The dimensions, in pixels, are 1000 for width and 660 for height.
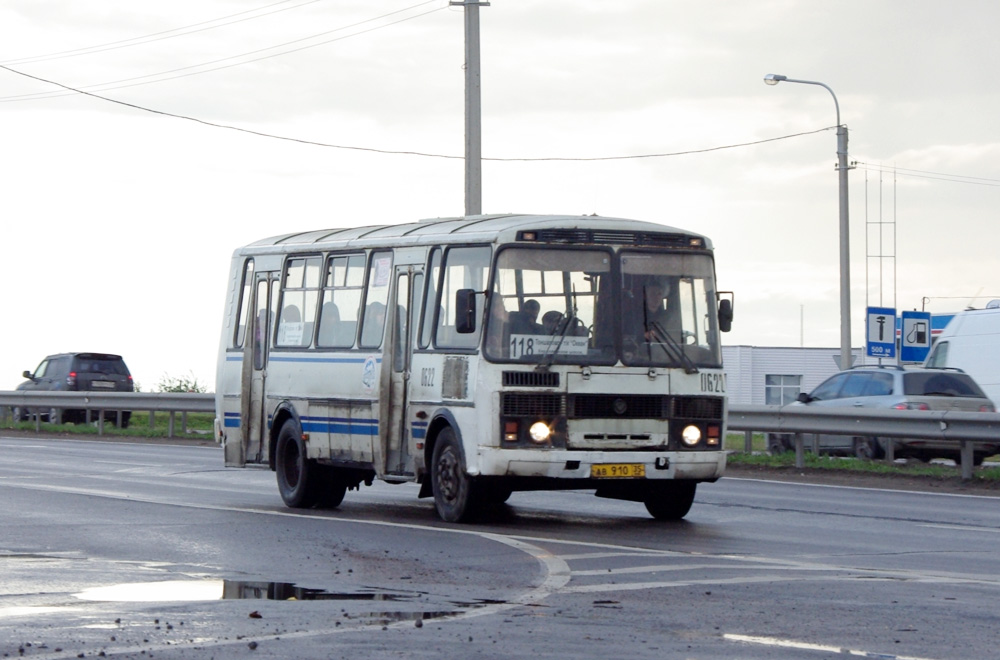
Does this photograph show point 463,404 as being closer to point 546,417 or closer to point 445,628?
point 546,417

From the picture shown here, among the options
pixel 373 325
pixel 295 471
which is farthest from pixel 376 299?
pixel 295 471

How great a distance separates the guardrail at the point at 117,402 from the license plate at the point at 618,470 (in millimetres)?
20908

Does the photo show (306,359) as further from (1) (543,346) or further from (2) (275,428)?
(1) (543,346)

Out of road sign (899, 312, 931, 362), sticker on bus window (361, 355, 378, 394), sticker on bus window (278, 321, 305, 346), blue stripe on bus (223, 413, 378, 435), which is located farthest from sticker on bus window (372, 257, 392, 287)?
road sign (899, 312, 931, 362)

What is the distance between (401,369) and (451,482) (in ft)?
5.25

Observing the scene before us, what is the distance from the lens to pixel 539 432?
47.2ft

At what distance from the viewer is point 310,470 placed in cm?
1725

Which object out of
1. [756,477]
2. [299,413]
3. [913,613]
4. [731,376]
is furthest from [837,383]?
[731,376]

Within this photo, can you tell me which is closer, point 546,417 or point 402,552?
point 402,552

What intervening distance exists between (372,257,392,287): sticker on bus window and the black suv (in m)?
25.6

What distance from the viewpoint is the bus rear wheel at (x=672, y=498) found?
15461 mm

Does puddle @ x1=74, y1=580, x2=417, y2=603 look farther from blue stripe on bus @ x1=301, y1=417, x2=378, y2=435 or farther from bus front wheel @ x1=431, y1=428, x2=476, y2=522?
blue stripe on bus @ x1=301, y1=417, x2=378, y2=435

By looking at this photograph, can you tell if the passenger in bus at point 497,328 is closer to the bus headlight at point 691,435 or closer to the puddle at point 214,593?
the bus headlight at point 691,435

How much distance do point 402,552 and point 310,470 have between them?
16.8 feet
